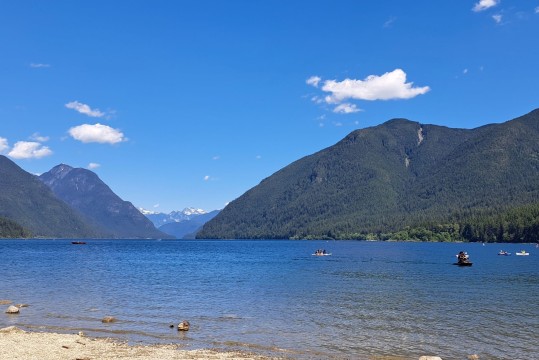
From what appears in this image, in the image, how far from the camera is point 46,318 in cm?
4888

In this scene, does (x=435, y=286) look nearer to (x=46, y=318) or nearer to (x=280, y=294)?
(x=280, y=294)

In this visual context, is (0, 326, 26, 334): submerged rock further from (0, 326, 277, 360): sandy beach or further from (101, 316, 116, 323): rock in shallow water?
(101, 316, 116, 323): rock in shallow water

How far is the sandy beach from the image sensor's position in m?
32.4

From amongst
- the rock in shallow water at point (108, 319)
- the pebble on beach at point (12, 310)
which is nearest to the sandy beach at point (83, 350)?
the rock in shallow water at point (108, 319)

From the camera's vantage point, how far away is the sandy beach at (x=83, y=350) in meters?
32.4

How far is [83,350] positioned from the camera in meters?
34.3

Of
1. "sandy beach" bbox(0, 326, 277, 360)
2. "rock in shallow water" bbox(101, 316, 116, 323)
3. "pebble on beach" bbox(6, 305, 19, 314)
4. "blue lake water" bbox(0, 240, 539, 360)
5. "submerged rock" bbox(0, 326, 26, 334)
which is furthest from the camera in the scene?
"pebble on beach" bbox(6, 305, 19, 314)

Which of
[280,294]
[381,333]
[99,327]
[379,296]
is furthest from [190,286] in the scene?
[381,333]

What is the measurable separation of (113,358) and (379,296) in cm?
4211

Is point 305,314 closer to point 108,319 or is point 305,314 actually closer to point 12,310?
point 108,319

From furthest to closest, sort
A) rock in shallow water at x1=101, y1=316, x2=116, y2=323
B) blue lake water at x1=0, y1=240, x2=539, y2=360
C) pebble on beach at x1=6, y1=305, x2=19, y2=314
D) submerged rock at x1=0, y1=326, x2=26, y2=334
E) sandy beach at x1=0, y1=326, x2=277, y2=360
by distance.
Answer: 1. pebble on beach at x1=6, y1=305, x2=19, y2=314
2. rock in shallow water at x1=101, y1=316, x2=116, y2=323
3. submerged rock at x1=0, y1=326, x2=26, y2=334
4. blue lake water at x1=0, y1=240, x2=539, y2=360
5. sandy beach at x1=0, y1=326, x2=277, y2=360

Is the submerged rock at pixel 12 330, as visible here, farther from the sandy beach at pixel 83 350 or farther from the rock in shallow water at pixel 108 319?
the rock in shallow water at pixel 108 319

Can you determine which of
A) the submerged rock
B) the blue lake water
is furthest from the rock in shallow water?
the submerged rock

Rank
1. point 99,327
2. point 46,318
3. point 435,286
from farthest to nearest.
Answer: point 435,286 < point 46,318 < point 99,327
